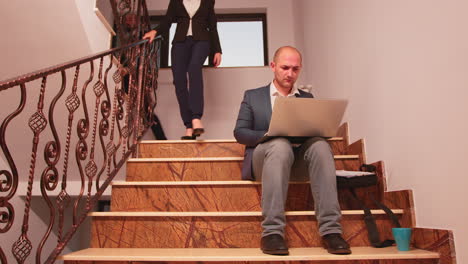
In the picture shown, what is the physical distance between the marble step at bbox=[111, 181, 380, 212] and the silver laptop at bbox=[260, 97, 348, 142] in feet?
1.12

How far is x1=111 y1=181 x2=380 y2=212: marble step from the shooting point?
179cm

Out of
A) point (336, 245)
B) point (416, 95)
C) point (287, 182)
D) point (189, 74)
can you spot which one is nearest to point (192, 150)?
point (189, 74)

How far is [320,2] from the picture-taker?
10.0ft

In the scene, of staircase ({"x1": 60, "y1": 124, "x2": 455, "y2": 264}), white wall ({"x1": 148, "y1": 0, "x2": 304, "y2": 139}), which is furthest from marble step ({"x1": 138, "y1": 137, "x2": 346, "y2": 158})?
white wall ({"x1": 148, "y1": 0, "x2": 304, "y2": 139})

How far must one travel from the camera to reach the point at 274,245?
1.33 meters

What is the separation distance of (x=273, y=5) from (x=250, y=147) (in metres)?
2.88

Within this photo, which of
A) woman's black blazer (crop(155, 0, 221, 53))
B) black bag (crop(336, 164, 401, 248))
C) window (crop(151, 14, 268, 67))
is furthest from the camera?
window (crop(151, 14, 268, 67))

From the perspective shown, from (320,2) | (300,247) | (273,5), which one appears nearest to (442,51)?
(300,247)

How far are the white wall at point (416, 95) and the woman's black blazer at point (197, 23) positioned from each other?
3.36ft

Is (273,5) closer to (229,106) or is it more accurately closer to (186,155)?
(229,106)

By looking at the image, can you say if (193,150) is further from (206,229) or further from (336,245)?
(336,245)

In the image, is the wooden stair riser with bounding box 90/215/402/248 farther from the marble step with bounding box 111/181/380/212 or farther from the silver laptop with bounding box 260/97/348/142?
the silver laptop with bounding box 260/97/348/142

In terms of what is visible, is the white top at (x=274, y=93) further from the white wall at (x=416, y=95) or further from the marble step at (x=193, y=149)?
the marble step at (x=193, y=149)

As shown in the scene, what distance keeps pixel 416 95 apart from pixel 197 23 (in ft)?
5.92
